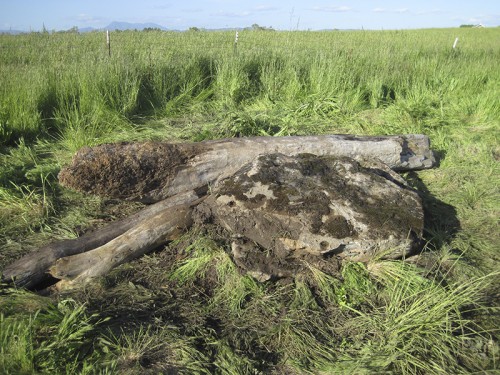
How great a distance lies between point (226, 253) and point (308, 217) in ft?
2.24

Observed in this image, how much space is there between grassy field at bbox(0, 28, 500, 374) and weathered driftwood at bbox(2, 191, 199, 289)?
0.68 ft

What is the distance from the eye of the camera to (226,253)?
9.86 feet

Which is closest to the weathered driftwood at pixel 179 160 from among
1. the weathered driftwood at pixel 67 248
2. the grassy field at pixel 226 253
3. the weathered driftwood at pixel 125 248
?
the weathered driftwood at pixel 67 248

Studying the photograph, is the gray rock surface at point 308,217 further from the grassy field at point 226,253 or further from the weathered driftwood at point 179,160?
the weathered driftwood at point 179,160

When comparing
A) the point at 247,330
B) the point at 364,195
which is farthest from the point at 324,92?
the point at 247,330

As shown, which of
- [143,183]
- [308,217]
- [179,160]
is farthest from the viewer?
[179,160]

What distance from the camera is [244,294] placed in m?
2.73

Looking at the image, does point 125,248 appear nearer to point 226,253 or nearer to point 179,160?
point 226,253

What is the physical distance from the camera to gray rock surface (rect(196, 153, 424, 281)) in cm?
293

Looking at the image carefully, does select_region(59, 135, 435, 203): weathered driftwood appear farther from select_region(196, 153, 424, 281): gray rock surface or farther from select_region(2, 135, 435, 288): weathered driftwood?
select_region(196, 153, 424, 281): gray rock surface

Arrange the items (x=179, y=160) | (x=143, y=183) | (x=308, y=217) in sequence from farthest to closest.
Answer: (x=179, y=160) < (x=143, y=183) < (x=308, y=217)

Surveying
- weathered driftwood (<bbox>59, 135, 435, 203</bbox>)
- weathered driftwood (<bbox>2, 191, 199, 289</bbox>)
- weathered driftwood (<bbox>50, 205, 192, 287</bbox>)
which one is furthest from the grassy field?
weathered driftwood (<bbox>59, 135, 435, 203</bbox>)

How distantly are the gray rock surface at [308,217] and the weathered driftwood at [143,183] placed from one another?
37 centimetres

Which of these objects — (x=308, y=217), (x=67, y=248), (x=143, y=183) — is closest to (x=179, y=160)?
(x=143, y=183)
